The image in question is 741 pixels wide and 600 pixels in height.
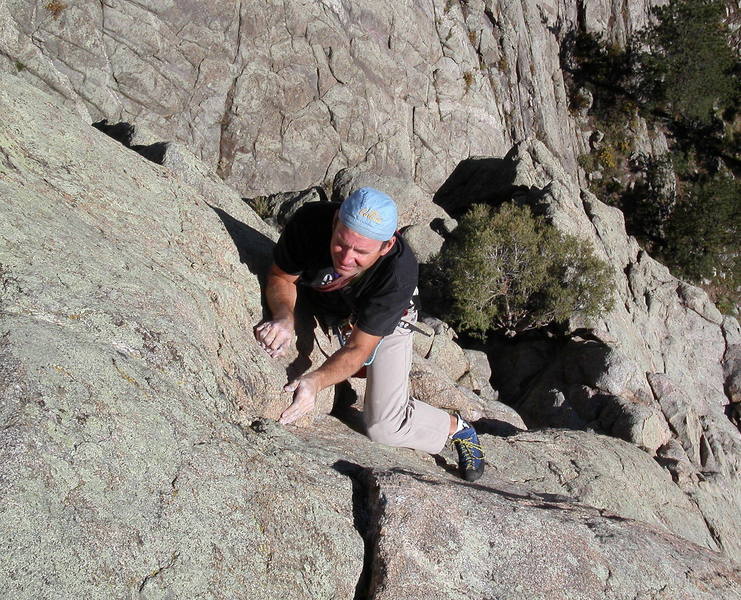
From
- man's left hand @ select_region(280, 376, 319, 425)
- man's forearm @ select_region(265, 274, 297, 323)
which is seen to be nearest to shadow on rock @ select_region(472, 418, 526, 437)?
man's forearm @ select_region(265, 274, 297, 323)

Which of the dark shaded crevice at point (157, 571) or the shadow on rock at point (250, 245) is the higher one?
the dark shaded crevice at point (157, 571)

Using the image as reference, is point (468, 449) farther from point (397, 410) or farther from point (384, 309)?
point (384, 309)

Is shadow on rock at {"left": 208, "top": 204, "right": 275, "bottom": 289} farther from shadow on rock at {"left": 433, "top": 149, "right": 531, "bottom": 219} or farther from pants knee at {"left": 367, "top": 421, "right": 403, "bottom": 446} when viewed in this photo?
shadow on rock at {"left": 433, "top": 149, "right": 531, "bottom": 219}

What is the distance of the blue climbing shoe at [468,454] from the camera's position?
23.7ft

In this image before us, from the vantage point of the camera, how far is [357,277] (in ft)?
22.3

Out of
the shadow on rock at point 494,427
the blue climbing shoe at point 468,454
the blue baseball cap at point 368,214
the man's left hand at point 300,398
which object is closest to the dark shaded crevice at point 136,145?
the blue baseball cap at point 368,214

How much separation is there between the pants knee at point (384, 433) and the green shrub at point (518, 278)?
1535 centimetres

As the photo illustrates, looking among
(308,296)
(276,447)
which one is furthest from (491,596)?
(308,296)

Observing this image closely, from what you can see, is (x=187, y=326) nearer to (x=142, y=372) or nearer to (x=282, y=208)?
(x=142, y=372)

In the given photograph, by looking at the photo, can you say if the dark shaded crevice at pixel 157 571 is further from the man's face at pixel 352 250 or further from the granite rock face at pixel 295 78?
the granite rock face at pixel 295 78

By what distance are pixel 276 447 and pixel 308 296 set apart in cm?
274

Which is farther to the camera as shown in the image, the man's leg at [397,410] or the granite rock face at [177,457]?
the man's leg at [397,410]

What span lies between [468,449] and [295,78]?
25.5m

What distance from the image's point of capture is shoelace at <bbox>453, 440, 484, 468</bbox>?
A: 738 centimetres
